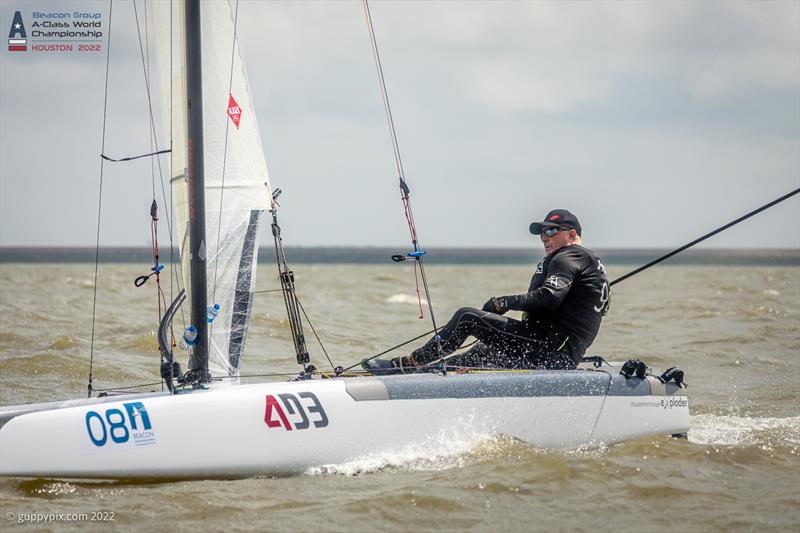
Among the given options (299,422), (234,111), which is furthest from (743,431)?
(234,111)

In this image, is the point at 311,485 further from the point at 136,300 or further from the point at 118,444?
the point at 136,300

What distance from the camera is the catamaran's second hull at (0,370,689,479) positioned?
16.1 ft

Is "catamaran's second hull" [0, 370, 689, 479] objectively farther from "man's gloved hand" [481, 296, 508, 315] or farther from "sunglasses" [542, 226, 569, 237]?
"sunglasses" [542, 226, 569, 237]

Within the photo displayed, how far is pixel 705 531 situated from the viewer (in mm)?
4211

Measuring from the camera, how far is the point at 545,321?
5809 millimetres

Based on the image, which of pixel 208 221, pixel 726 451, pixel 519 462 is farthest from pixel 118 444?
pixel 726 451

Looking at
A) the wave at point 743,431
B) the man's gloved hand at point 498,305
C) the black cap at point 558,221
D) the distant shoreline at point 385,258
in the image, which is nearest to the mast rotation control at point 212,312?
the man's gloved hand at point 498,305

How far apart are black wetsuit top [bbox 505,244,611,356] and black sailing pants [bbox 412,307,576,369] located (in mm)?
77

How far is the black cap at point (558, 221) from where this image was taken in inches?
231

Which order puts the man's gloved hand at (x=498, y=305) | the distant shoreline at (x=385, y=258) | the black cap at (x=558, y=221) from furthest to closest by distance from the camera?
the distant shoreline at (x=385, y=258), the black cap at (x=558, y=221), the man's gloved hand at (x=498, y=305)

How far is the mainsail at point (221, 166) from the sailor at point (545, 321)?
3.36 feet

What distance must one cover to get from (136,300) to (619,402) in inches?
629

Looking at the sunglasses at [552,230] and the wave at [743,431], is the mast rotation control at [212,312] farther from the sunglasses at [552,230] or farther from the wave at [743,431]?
the wave at [743,431]

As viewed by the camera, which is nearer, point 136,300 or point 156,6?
point 156,6
